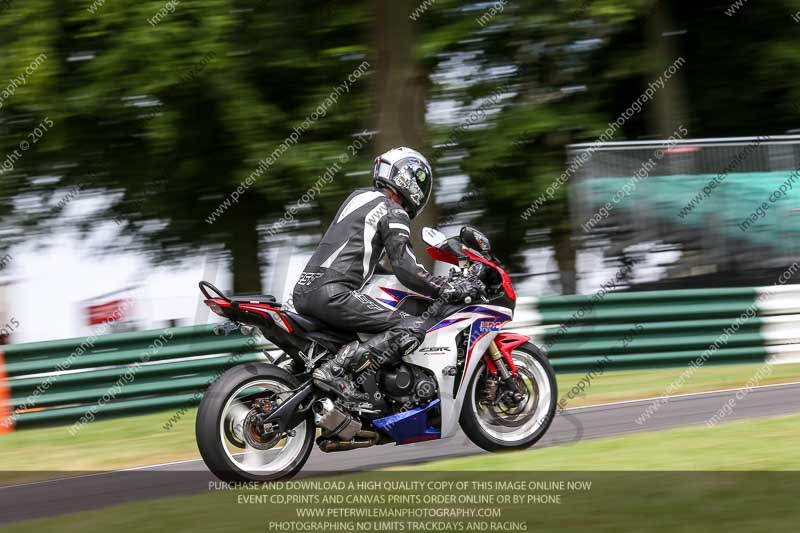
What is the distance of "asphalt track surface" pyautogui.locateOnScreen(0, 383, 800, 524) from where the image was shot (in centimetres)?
683

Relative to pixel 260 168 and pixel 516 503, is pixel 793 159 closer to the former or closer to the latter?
pixel 260 168

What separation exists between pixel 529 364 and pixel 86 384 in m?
5.17

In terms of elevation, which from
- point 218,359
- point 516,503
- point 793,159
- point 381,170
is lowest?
point 218,359

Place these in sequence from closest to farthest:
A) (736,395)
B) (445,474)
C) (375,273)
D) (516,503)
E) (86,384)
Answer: (516,503) < (445,474) < (375,273) < (736,395) < (86,384)

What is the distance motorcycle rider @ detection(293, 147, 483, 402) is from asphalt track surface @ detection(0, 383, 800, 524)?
848 mm

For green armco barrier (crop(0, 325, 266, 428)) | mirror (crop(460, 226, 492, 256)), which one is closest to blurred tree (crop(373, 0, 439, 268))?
green armco barrier (crop(0, 325, 266, 428))

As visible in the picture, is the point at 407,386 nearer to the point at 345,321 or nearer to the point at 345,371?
the point at 345,371

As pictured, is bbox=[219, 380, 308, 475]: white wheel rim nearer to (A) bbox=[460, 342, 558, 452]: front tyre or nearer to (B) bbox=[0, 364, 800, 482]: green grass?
(A) bbox=[460, 342, 558, 452]: front tyre

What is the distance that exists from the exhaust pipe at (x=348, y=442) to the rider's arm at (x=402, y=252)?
3.23 feet

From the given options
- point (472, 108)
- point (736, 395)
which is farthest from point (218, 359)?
point (472, 108)

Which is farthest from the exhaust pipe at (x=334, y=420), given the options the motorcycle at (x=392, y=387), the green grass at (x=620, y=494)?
the green grass at (x=620, y=494)

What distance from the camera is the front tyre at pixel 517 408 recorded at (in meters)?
7.20

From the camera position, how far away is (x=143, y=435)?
965cm

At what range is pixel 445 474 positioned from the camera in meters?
6.23
